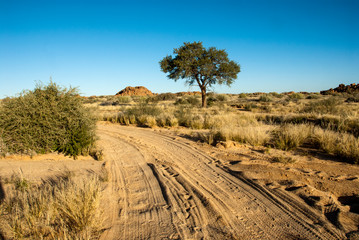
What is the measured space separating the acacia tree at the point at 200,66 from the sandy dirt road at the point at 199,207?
1850cm

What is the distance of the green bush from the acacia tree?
1651 centimetres

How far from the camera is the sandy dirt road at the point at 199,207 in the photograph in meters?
2.79

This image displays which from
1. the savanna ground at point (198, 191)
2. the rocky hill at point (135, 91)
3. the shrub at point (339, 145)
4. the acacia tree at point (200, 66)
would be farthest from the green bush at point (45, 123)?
the rocky hill at point (135, 91)

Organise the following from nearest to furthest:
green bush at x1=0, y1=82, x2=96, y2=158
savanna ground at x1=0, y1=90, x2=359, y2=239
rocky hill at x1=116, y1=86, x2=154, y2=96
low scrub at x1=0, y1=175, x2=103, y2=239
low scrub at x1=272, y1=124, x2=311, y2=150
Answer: low scrub at x1=0, y1=175, x2=103, y2=239 < savanna ground at x1=0, y1=90, x2=359, y2=239 < green bush at x1=0, y1=82, x2=96, y2=158 < low scrub at x1=272, y1=124, x2=311, y2=150 < rocky hill at x1=116, y1=86, x2=154, y2=96

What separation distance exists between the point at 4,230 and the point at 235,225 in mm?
3280

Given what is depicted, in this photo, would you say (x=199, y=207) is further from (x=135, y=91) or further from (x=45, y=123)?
(x=135, y=91)

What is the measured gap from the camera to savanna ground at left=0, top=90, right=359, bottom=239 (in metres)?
2.78

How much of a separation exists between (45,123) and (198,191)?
545 cm

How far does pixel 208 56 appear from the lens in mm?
23234

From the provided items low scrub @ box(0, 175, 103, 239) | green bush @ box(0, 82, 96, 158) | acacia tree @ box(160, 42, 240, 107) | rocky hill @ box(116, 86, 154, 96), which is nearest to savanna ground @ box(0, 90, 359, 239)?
low scrub @ box(0, 175, 103, 239)

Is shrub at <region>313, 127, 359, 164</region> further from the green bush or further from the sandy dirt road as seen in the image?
the green bush

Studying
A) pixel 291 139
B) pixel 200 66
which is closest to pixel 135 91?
pixel 200 66

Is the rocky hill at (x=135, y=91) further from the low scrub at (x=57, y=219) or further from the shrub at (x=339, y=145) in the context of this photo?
the low scrub at (x=57, y=219)

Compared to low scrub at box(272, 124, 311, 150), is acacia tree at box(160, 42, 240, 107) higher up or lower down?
higher up
